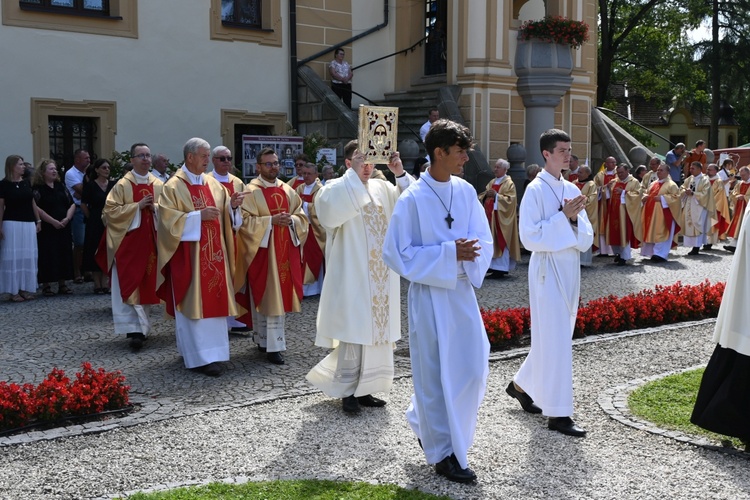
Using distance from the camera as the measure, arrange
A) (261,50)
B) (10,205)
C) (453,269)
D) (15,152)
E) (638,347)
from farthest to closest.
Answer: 1. (261,50)
2. (15,152)
3. (10,205)
4. (638,347)
5. (453,269)

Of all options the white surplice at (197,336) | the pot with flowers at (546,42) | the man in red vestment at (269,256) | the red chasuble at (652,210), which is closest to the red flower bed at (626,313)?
the man in red vestment at (269,256)

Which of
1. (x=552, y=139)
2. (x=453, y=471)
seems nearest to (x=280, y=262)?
(x=552, y=139)

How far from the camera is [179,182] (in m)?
8.37

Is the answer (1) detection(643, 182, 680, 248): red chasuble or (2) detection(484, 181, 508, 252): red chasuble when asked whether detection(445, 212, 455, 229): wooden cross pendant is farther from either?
(1) detection(643, 182, 680, 248): red chasuble

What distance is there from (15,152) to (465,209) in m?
12.1

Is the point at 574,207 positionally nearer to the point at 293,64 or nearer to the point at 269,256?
the point at 269,256

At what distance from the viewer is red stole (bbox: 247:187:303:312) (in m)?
8.64

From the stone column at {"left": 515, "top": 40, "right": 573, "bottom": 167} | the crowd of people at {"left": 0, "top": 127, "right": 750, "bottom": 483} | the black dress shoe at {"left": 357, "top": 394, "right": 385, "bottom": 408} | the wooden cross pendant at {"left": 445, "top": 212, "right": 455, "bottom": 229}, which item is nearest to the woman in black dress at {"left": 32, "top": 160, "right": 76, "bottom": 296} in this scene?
the crowd of people at {"left": 0, "top": 127, "right": 750, "bottom": 483}

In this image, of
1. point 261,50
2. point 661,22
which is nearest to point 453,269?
point 261,50

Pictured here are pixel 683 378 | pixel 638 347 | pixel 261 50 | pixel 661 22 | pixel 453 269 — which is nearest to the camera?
pixel 453 269

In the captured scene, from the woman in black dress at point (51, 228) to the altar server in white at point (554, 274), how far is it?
8.13 meters

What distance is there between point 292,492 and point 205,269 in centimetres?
356

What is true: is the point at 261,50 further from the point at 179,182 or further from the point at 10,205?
the point at 179,182

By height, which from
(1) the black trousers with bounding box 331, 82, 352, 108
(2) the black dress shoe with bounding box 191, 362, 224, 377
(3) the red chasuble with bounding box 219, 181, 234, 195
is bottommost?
(2) the black dress shoe with bounding box 191, 362, 224, 377
